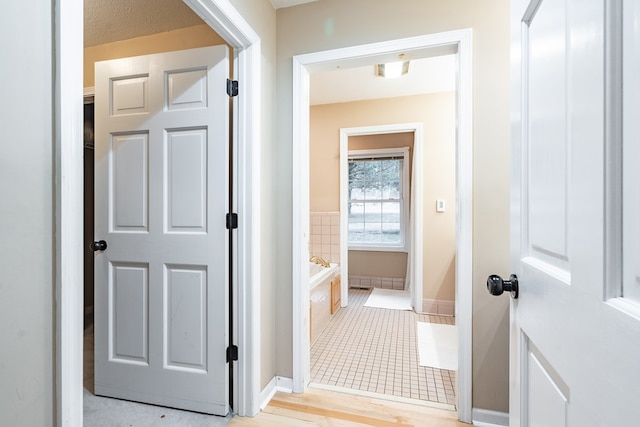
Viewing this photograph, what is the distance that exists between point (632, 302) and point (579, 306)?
0.41 ft

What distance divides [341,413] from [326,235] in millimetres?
2214

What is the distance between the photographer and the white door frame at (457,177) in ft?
5.23

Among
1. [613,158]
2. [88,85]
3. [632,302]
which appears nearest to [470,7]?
[613,158]

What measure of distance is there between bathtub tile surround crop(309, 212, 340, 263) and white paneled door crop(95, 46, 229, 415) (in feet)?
7.05

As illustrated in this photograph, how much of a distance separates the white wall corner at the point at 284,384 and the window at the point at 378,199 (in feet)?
9.80

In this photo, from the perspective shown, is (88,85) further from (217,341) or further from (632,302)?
(632,302)

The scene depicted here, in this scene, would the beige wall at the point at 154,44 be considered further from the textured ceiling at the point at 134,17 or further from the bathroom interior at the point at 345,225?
the bathroom interior at the point at 345,225

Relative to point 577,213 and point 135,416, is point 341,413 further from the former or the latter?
point 577,213

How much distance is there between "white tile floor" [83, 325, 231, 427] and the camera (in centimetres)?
156

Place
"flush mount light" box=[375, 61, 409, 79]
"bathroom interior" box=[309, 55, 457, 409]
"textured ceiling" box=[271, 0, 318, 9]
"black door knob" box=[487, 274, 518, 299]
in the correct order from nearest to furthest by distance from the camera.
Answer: "black door knob" box=[487, 274, 518, 299]
"textured ceiling" box=[271, 0, 318, 9]
"bathroom interior" box=[309, 55, 457, 409]
"flush mount light" box=[375, 61, 409, 79]

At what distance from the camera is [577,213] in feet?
1.65

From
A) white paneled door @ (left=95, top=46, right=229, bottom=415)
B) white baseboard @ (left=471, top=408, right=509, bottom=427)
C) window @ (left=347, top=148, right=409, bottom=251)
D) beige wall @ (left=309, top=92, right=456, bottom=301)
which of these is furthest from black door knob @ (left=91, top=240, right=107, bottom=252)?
window @ (left=347, top=148, right=409, bottom=251)

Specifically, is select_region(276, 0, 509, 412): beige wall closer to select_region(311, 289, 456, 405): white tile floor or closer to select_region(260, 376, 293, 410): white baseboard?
select_region(311, 289, 456, 405): white tile floor

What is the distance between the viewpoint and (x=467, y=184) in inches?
63.2
